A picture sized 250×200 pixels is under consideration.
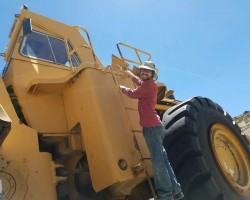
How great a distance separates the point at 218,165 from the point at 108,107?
1.45 metres

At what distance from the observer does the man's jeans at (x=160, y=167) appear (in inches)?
144

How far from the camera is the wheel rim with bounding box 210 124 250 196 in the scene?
173 inches

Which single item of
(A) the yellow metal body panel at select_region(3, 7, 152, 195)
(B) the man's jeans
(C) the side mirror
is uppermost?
(C) the side mirror

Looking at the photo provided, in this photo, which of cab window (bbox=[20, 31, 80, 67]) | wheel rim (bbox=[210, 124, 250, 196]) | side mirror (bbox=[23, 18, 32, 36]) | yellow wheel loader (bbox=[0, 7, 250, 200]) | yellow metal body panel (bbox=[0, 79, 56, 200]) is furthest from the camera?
cab window (bbox=[20, 31, 80, 67])

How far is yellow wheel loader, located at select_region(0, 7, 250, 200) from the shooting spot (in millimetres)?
3582

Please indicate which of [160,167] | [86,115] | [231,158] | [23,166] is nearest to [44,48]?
[86,115]

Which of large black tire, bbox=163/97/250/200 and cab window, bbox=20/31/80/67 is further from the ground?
cab window, bbox=20/31/80/67

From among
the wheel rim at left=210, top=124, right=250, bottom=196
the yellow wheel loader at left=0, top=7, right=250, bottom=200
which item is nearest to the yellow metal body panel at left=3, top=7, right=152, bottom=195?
the yellow wheel loader at left=0, top=7, right=250, bottom=200

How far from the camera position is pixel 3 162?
3.33 m

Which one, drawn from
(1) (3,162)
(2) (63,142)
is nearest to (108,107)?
(2) (63,142)

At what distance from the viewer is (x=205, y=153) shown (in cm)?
409

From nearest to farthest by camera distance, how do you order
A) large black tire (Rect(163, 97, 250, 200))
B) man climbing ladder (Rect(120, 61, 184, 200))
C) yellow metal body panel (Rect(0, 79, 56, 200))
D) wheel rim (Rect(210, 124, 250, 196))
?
1. yellow metal body panel (Rect(0, 79, 56, 200))
2. man climbing ladder (Rect(120, 61, 184, 200))
3. large black tire (Rect(163, 97, 250, 200))
4. wheel rim (Rect(210, 124, 250, 196))

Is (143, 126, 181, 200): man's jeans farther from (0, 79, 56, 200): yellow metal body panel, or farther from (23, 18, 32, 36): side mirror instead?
(23, 18, 32, 36): side mirror

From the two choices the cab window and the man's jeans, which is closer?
the man's jeans
